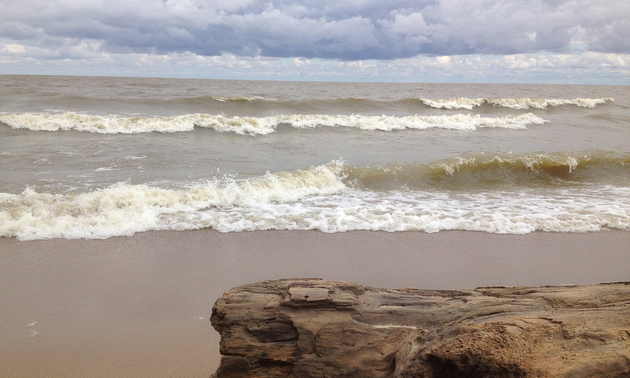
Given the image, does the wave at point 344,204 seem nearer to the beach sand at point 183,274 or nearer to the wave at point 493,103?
the beach sand at point 183,274

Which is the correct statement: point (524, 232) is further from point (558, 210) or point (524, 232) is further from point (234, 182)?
point (234, 182)

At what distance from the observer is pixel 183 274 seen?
4.42 m

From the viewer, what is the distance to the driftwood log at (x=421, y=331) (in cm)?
180

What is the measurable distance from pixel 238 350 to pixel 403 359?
87cm

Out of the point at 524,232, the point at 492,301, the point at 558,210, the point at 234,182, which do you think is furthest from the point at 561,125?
the point at 492,301

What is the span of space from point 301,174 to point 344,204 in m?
1.62

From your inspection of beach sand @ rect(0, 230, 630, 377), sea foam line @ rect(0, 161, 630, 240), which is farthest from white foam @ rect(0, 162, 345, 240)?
beach sand @ rect(0, 230, 630, 377)

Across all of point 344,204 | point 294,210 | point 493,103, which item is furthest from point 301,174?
point 493,103

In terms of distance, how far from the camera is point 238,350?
7.29 ft

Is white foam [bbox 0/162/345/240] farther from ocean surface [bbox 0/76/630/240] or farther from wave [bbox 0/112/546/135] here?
wave [bbox 0/112/546/135]

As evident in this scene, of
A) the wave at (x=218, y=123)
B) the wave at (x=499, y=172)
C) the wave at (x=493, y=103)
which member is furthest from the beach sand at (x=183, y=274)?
the wave at (x=493, y=103)

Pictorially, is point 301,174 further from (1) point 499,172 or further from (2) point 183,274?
(1) point 499,172

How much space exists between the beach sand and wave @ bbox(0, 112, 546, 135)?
31.5 ft

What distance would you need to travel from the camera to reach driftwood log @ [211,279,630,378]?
1796 millimetres
